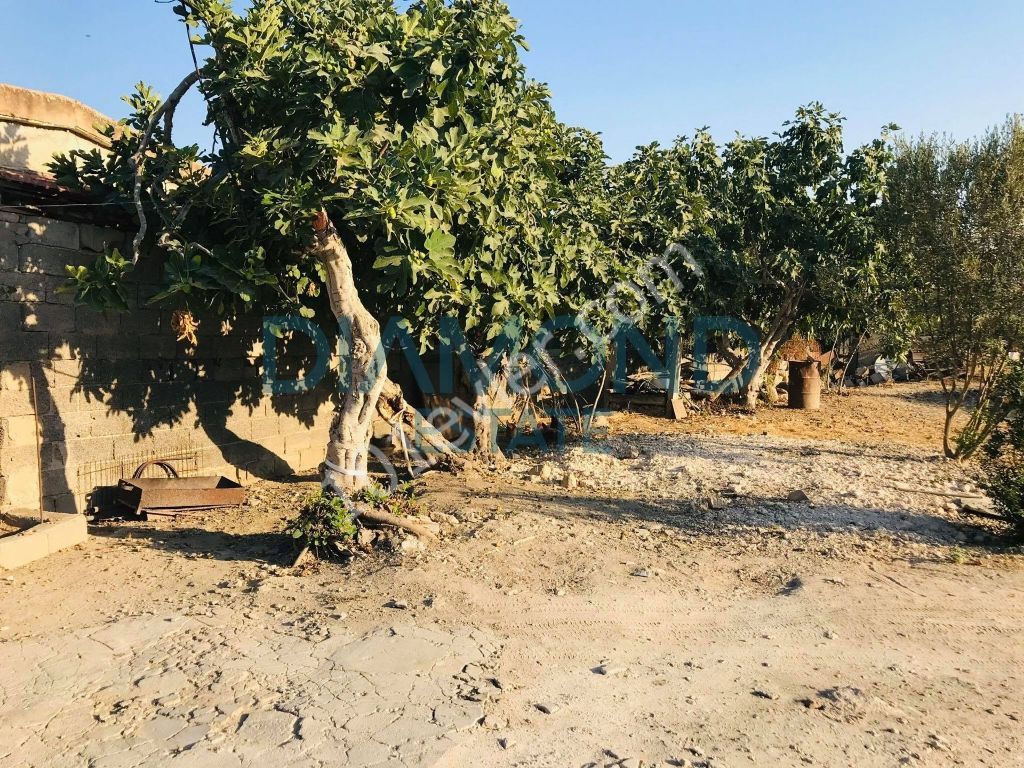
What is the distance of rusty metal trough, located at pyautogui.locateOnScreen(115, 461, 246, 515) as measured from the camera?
6.59m

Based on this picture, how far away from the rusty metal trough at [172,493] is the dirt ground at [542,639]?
6.6 inches

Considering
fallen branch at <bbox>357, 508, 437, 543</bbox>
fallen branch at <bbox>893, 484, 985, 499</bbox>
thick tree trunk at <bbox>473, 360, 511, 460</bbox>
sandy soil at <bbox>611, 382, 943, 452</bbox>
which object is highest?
thick tree trunk at <bbox>473, 360, 511, 460</bbox>

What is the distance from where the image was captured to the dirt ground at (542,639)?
3172 mm

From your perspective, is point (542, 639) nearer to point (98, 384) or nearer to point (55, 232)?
point (98, 384)

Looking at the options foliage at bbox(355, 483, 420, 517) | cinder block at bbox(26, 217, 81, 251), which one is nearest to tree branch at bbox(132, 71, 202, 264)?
cinder block at bbox(26, 217, 81, 251)

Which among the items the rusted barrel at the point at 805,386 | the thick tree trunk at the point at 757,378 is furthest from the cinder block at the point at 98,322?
the rusted barrel at the point at 805,386

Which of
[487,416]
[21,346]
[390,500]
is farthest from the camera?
[487,416]

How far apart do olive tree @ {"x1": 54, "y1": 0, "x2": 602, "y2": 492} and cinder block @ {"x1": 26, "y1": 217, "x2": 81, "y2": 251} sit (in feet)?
1.29

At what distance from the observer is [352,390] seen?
6.08 metres

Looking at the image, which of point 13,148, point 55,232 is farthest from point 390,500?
point 13,148

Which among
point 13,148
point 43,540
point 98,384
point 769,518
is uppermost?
point 13,148

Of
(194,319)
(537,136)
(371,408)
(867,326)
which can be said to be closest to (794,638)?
(371,408)

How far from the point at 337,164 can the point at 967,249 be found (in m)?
7.17

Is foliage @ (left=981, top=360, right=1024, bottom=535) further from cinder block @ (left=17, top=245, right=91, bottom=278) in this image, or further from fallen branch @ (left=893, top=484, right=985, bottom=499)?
cinder block @ (left=17, top=245, right=91, bottom=278)
